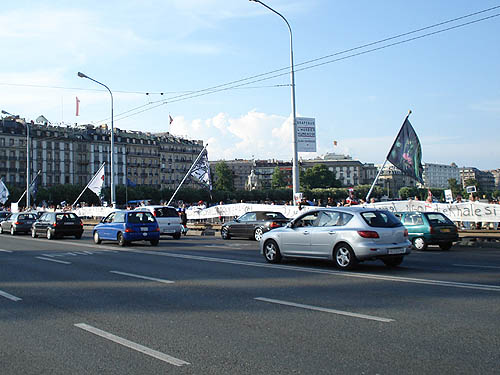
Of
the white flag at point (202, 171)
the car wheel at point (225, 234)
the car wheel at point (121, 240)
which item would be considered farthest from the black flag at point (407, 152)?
the car wheel at point (121, 240)

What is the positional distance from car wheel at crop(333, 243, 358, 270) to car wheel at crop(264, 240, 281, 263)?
79.1 inches

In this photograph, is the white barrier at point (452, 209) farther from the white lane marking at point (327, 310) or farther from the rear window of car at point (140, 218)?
the white lane marking at point (327, 310)

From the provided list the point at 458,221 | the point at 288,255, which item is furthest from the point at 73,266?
the point at 458,221

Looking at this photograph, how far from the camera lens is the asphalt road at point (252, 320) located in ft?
18.7

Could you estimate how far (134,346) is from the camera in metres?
6.42

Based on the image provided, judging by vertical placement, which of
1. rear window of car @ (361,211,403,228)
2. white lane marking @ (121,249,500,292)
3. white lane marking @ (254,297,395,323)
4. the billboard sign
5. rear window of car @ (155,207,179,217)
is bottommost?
white lane marking @ (254,297,395,323)

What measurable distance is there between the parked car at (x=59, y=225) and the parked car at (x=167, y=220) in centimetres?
375

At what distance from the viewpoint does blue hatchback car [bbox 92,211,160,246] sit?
23156 millimetres

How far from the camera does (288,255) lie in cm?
1503

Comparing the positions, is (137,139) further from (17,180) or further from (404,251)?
(404,251)

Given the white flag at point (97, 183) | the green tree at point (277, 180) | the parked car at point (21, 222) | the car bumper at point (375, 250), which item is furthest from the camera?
the green tree at point (277, 180)

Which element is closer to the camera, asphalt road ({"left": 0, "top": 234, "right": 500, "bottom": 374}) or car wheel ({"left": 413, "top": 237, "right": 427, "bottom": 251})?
asphalt road ({"left": 0, "top": 234, "right": 500, "bottom": 374})

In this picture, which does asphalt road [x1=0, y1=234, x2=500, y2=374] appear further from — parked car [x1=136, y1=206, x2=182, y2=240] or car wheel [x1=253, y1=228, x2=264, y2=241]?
parked car [x1=136, y1=206, x2=182, y2=240]

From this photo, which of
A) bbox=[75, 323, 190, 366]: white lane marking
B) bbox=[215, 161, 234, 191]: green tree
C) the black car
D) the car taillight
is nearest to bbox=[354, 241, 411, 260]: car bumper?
the car taillight
